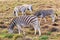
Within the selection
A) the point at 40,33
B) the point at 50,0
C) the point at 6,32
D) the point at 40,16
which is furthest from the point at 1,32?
the point at 50,0

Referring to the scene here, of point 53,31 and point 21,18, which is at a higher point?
point 21,18

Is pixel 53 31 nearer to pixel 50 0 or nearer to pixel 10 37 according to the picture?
pixel 10 37

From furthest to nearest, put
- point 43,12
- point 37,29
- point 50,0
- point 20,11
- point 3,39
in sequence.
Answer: point 50,0 < point 20,11 < point 43,12 < point 37,29 < point 3,39

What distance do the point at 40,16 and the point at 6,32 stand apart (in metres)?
3.84

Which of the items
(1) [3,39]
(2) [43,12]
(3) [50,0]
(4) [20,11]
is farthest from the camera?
(3) [50,0]

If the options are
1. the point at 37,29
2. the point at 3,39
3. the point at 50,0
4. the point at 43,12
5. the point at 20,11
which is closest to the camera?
the point at 3,39

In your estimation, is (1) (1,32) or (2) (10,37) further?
(1) (1,32)

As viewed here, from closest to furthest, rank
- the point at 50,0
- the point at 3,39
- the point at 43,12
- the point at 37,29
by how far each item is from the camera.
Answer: the point at 3,39
the point at 37,29
the point at 43,12
the point at 50,0

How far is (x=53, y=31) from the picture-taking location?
14.1 m

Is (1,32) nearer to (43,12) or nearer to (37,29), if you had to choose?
(37,29)

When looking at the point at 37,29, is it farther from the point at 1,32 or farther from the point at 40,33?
the point at 1,32

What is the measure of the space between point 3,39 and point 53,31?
120 inches

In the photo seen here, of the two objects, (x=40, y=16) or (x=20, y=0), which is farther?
(x=20, y=0)

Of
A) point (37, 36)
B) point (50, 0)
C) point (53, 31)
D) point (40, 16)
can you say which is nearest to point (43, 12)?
point (40, 16)
